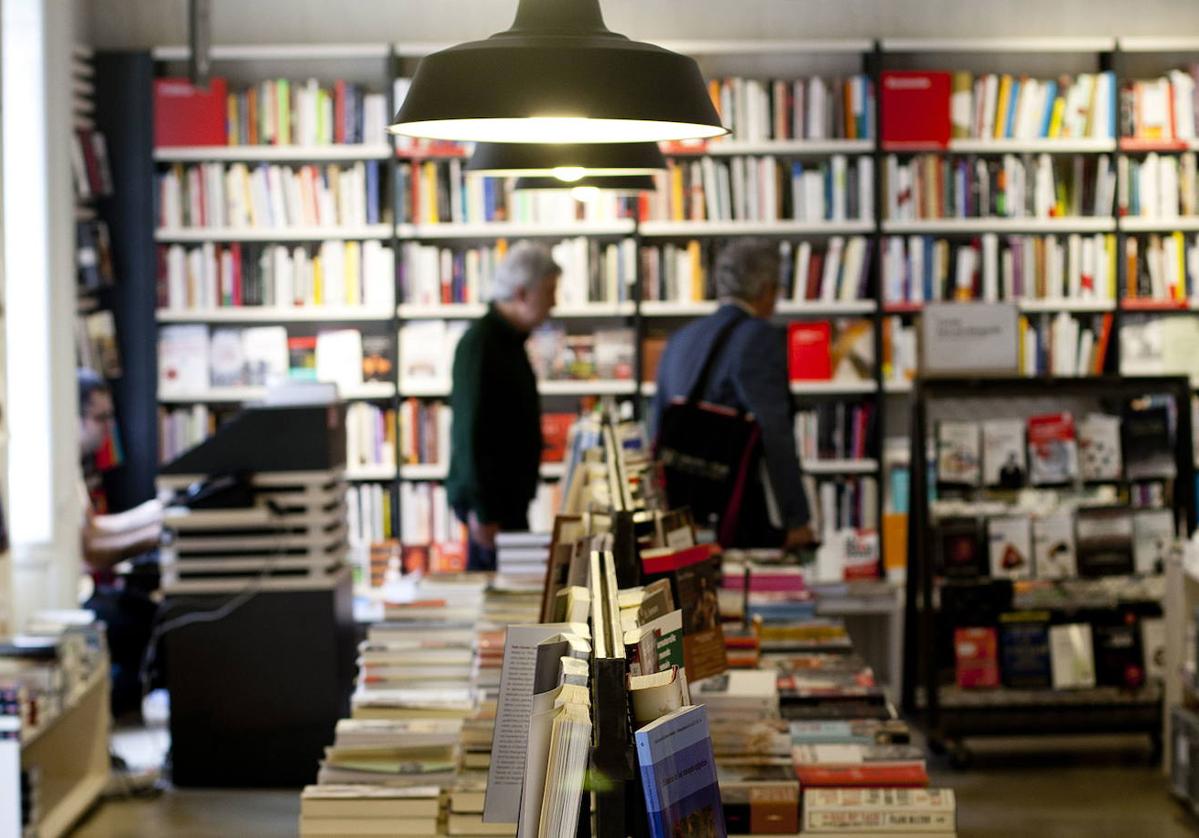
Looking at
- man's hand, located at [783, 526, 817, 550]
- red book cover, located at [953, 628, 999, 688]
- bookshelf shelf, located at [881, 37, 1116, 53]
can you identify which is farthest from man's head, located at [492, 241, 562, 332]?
bookshelf shelf, located at [881, 37, 1116, 53]

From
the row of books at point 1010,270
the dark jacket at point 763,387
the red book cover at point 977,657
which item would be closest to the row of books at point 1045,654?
the red book cover at point 977,657

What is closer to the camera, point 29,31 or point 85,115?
point 29,31

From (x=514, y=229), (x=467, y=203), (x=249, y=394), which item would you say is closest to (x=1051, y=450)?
(x=514, y=229)

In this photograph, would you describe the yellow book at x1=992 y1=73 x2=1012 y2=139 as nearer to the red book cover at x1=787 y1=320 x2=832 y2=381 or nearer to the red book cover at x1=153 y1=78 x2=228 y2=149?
the red book cover at x1=787 y1=320 x2=832 y2=381

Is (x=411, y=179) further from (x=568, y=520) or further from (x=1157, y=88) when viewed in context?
(x=568, y=520)

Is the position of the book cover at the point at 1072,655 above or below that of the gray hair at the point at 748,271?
below

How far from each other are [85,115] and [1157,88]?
4.47 metres

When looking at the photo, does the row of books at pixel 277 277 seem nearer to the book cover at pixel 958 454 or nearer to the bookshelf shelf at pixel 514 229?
the bookshelf shelf at pixel 514 229

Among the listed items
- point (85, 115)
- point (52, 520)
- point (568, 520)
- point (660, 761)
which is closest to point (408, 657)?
point (568, 520)

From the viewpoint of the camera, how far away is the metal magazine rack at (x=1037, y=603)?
514 centimetres

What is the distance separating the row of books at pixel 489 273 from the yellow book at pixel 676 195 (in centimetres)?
22

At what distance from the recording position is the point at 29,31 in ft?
18.1

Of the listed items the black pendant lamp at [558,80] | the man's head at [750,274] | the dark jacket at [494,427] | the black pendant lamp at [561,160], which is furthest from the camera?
the dark jacket at [494,427]

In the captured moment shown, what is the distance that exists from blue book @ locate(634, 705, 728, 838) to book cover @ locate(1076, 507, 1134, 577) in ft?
12.9
